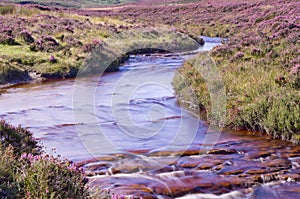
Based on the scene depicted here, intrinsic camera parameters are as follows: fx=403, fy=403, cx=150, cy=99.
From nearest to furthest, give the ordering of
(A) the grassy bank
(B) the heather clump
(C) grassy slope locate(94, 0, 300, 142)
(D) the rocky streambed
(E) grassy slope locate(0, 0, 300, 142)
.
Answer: (B) the heather clump → (D) the rocky streambed → (C) grassy slope locate(94, 0, 300, 142) → (E) grassy slope locate(0, 0, 300, 142) → (A) the grassy bank

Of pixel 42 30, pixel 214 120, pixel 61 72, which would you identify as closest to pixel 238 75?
pixel 214 120

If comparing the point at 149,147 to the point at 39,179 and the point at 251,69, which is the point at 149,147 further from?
the point at 251,69

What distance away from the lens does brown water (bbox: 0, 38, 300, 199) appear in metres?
7.73

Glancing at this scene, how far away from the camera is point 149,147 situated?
10.1 m

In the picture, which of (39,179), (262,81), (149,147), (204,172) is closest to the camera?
(39,179)

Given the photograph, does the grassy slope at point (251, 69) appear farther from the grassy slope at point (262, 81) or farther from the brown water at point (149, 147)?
the brown water at point (149, 147)

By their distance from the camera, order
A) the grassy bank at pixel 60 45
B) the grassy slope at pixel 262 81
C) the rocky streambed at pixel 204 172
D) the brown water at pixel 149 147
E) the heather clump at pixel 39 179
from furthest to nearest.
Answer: the grassy bank at pixel 60 45, the grassy slope at pixel 262 81, the brown water at pixel 149 147, the rocky streambed at pixel 204 172, the heather clump at pixel 39 179

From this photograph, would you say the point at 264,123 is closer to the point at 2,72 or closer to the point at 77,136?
the point at 77,136

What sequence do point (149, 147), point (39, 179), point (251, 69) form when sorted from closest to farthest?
point (39, 179), point (149, 147), point (251, 69)

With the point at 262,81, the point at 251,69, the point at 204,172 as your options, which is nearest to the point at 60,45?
the point at 251,69

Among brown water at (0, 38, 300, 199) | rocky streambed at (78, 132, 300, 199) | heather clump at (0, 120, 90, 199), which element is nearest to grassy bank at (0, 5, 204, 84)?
brown water at (0, 38, 300, 199)

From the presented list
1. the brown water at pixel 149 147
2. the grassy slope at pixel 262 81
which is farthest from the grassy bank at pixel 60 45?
the grassy slope at pixel 262 81

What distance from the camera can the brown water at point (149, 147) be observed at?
7.73 m

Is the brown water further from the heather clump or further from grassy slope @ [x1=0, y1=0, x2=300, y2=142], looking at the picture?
the heather clump
